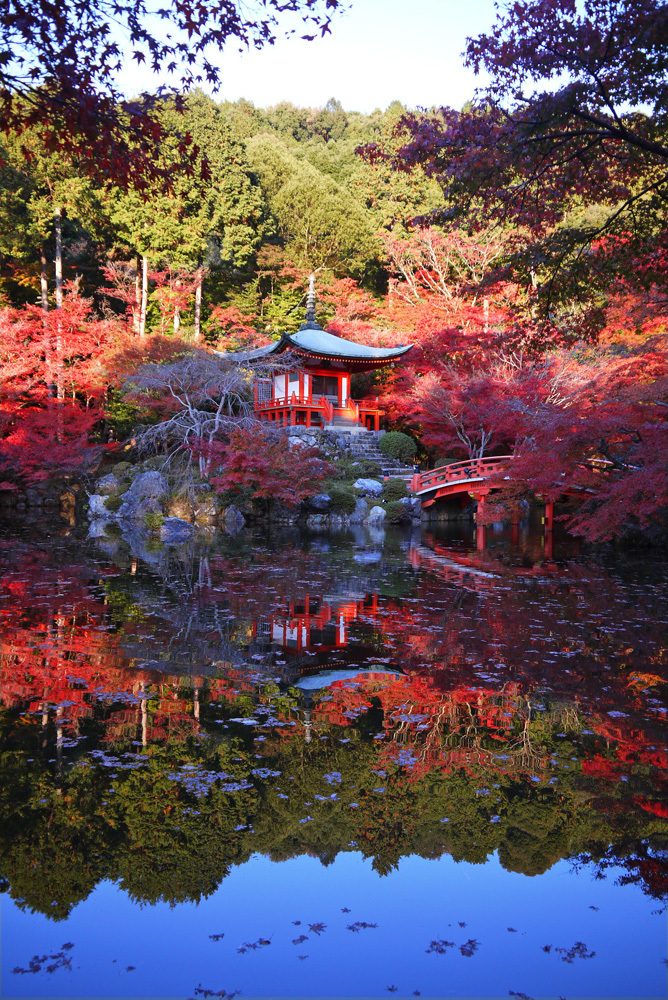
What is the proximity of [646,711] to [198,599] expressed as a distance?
5.35 meters

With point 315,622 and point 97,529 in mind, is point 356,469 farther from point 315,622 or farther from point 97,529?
point 315,622

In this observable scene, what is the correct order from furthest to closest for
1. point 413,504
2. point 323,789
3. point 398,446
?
point 398,446, point 413,504, point 323,789

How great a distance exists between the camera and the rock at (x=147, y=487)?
18281 mm

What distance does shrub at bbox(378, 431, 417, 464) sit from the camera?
23.8m

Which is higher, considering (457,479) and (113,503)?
(457,479)

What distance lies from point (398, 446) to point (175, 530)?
9841 mm

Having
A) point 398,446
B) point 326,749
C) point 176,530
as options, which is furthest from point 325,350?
point 326,749

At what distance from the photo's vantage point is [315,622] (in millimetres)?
7457

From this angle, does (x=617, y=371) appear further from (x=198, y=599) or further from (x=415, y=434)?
(x=198, y=599)

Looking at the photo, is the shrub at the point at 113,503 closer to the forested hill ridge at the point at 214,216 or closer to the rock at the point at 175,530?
the rock at the point at 175,530

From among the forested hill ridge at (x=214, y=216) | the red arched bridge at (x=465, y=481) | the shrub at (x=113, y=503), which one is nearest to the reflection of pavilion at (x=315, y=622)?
the red arched bridge at (x=465, y=481)

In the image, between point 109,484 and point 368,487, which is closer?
point 368,487

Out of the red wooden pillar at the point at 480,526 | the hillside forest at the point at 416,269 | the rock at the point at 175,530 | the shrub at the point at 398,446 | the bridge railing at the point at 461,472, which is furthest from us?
the shrub at the point at 398,446

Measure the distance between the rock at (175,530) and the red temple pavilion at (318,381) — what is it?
7.73 m
